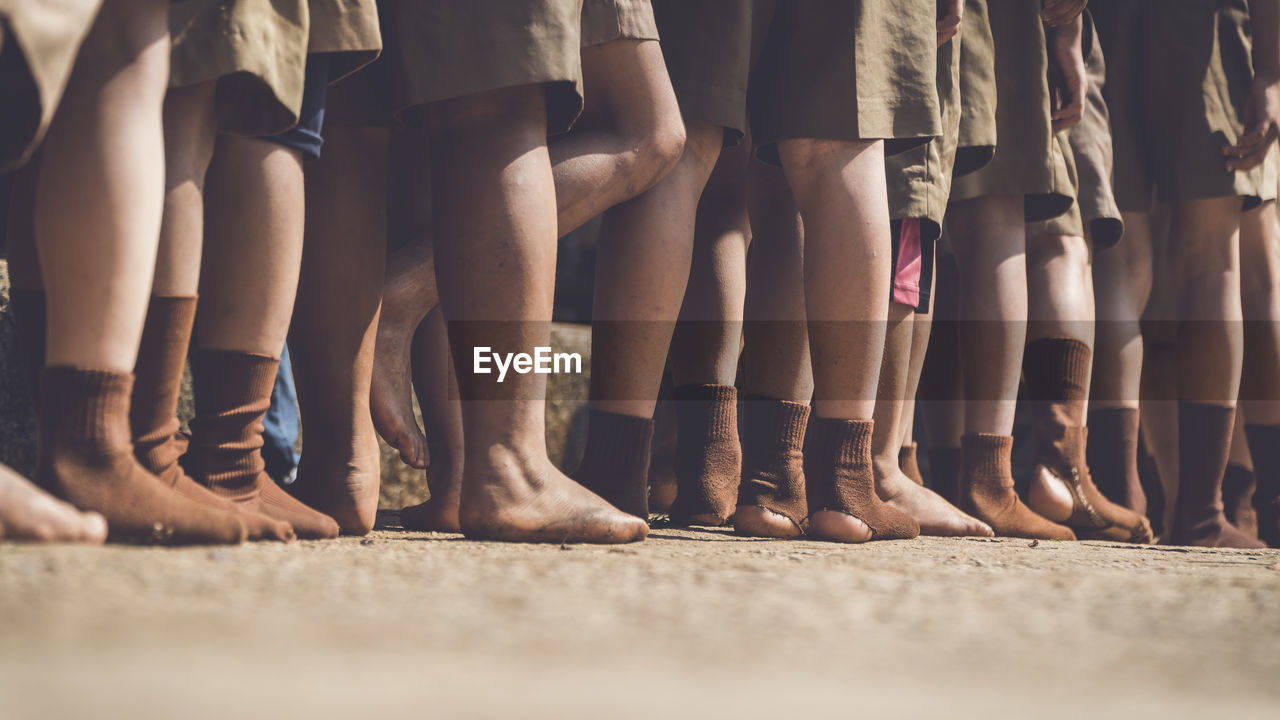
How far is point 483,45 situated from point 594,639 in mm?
992

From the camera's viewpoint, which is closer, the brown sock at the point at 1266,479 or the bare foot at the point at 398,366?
the bare foot at the point at 398,366

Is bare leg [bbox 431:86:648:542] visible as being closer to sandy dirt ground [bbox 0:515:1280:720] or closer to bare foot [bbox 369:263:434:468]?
bare foot [bbox 369:263:434:468]

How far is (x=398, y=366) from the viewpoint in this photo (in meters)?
1.77

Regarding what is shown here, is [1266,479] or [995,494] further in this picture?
[1266,479]

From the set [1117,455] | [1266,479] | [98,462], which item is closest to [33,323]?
[98,462]

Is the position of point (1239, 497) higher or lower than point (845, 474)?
lower

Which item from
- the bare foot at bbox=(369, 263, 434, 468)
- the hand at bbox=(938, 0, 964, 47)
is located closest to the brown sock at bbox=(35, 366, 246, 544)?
the bare foot at bbox=(369, 263, 434, 468)

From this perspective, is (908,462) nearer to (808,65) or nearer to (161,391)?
(808,65)

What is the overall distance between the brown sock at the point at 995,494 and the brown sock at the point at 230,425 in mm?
1591

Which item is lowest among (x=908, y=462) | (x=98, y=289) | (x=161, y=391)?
(x=908, y=462)

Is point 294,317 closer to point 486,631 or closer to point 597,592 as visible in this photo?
point 597,592

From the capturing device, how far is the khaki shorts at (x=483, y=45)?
1557 mm

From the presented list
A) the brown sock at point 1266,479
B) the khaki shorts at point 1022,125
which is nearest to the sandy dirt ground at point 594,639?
the khaki shorts at point 1022,125

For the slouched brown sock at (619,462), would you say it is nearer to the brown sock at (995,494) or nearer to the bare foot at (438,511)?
the bare foot at (438,511)
